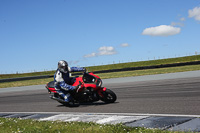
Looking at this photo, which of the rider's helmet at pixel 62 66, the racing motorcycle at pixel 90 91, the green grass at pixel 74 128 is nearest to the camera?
the green grass at pixel 74 128

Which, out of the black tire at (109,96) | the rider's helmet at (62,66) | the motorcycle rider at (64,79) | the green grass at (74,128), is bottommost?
the green grass at (74,128)

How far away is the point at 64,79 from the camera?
32.1 feet

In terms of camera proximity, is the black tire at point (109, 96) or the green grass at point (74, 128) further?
the black tire at point (109, 96)

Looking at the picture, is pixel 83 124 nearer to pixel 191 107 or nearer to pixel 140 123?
pixel 140 123

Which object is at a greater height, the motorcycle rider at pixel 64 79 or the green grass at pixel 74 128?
the motorcycle rider at pixel 64 79

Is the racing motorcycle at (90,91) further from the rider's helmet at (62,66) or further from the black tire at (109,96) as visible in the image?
the rider's helmet at (62,66)

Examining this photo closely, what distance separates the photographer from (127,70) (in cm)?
3738

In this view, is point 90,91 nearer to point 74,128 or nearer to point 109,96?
point 109,96

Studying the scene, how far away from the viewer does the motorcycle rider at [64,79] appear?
9539 millimetres

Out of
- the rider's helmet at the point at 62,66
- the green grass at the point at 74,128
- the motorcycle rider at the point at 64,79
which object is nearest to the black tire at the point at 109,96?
the motorcycle rider at the point at 64,79

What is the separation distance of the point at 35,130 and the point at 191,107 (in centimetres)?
430

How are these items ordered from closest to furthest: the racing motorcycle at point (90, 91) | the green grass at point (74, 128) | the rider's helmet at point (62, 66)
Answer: the green grass at point (74, 128) → the racing motorcycle at point (90, 91) → the rider's helmet at point (62, 66)

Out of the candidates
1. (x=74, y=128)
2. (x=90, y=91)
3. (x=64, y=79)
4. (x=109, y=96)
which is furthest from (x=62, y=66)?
(x=74, y=128)

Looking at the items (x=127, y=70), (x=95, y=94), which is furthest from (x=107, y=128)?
(x=127, y=70)
